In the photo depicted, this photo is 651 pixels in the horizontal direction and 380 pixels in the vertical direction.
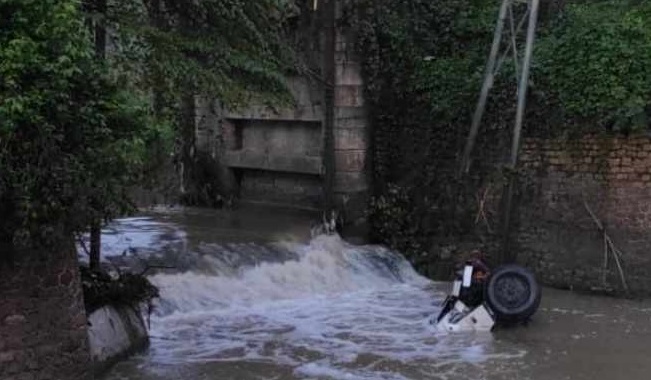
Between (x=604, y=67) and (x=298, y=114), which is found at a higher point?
(x=604, y=67)

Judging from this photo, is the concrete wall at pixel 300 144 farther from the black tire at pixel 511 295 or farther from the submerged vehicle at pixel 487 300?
the black tire at pixel 511 295

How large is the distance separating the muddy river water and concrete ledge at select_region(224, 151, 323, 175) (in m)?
1.24

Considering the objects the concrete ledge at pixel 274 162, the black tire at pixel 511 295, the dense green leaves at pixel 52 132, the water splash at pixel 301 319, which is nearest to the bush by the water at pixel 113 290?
the water splash at pixel 301 319

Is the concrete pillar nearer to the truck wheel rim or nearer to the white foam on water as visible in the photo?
the white foam on water

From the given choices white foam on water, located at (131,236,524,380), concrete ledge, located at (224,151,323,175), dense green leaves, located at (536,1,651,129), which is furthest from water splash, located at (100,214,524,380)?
dense green leaves, located at (536,1,651,129)

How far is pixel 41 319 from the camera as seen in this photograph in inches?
251

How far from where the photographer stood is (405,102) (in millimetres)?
13961

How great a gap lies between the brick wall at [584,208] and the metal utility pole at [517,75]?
0.22 metres

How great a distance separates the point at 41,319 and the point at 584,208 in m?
7.90

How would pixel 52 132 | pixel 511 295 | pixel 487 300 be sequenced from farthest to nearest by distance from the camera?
1. pixel 511 295
2. pixel 487 300
3. pixel 52 132

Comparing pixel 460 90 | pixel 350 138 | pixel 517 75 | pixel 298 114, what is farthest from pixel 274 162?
pixel 517 75

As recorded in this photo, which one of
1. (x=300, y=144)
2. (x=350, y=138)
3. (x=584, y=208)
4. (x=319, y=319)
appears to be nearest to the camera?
(x=319, y=319)

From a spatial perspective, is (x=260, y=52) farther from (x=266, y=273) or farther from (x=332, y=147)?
(x=332, y=147)

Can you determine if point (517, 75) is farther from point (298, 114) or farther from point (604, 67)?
point (298, 114)
